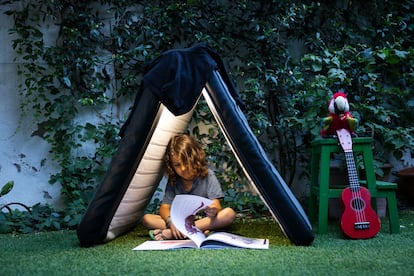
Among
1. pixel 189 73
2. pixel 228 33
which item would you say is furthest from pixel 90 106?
pixel 189 73

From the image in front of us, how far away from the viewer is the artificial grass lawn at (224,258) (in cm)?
145

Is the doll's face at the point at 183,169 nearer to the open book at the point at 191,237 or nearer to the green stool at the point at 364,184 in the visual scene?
the open book at the point at 191,237

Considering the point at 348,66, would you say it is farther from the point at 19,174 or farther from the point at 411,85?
the point at 19,174

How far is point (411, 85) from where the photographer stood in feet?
10.7

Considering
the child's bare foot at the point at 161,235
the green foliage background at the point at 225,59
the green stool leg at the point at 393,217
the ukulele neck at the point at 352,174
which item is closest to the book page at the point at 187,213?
the child's bare foot at the point at 161,235

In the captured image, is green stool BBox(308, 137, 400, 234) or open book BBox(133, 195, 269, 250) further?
green stool BBox(308, 137, 400, 234)

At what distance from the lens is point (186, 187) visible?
2248 mm

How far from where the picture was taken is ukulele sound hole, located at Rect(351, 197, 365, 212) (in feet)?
6.77

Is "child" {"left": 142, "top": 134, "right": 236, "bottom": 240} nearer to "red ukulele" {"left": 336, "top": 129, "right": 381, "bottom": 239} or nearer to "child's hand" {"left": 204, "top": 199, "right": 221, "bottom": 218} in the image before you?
"child's hand" {"left": 204, "top": 199, "right": 221, "bottom": 218}

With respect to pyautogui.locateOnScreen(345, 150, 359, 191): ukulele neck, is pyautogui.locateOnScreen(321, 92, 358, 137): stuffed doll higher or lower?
higher

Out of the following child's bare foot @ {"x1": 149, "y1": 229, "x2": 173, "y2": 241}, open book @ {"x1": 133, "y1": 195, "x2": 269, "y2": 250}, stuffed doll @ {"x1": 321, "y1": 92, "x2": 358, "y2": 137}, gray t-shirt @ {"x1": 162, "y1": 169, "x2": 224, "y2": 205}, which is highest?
stuffed doll @ {"x1": 321, "y1": 92, "x2": 358, "y2": 137}

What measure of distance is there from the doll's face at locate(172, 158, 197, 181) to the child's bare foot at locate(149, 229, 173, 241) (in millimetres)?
278

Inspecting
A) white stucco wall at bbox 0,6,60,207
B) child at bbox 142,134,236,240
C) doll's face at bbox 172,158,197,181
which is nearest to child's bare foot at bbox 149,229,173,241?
child at bbox 142,134,236,240

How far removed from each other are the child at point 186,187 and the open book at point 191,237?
0.08 m
